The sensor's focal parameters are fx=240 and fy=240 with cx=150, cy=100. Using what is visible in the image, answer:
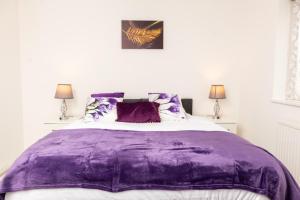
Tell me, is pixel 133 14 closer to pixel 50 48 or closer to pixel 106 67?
pixel 106 67

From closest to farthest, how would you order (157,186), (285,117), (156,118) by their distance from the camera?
(157,186)
(285,117)
(156,118)

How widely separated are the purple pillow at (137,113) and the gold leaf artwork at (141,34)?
3.48 feet

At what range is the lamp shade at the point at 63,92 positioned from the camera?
3.29 m

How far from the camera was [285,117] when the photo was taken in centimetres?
263

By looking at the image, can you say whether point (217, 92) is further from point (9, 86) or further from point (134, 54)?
point (9, 86)

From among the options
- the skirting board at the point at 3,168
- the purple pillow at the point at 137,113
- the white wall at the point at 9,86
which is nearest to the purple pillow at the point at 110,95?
the purple pillow at the point at 137,113

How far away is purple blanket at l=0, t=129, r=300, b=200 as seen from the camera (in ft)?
5.00

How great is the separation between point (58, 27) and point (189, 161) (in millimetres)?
2855

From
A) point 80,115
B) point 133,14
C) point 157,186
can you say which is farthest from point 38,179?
point 133,14

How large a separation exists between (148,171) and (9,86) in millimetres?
2585

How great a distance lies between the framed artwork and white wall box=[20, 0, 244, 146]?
0.09 meters

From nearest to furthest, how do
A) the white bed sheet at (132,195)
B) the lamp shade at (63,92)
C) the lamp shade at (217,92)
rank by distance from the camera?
the white bed sheet at (132,195) → the lamp shade at (63,92) → the lamp shade at (217,92)

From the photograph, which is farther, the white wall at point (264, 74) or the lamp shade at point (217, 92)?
the lamp shade at point (217, 92)

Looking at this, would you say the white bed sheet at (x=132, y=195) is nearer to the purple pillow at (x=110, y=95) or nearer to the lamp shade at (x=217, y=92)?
the purple pillow at (x=110, y=95)
